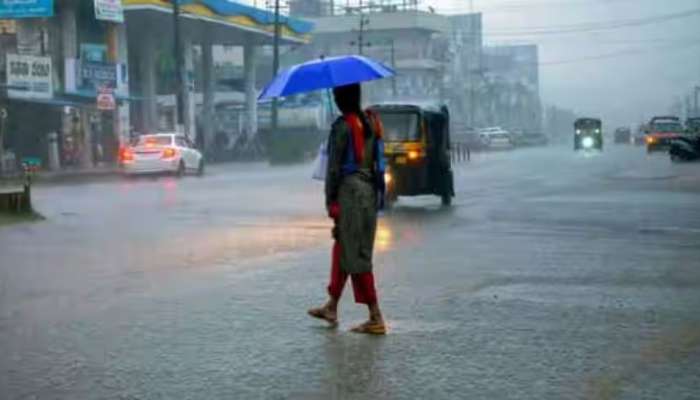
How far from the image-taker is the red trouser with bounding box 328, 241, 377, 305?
7.11 m

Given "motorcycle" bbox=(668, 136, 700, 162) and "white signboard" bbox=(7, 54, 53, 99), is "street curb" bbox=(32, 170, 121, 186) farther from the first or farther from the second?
"motorcycle" bbox=(668, 136, 700, 162)

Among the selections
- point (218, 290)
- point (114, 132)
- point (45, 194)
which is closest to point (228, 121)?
point (114, 132)

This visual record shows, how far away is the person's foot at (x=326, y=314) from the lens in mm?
7395

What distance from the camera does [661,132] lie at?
194ft

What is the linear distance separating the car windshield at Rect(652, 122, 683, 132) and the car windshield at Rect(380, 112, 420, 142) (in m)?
42.7

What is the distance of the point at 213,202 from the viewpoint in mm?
20719

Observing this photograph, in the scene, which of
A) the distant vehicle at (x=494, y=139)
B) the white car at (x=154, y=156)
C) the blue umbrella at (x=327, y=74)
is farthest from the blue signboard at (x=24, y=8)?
the distant vehicle at (x=494, y=139)

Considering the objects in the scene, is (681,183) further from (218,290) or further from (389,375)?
(389,375)

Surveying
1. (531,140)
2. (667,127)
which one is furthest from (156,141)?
(531,140)

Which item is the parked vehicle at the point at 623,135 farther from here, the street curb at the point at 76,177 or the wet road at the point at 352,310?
the wet road at the point at 352,310

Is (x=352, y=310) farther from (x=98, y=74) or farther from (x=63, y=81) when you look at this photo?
(x=98, y=74)

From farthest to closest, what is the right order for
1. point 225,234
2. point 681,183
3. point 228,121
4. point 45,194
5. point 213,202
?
point 228,121 < point 681,183 < point 45,194 < point 213,202 < point 225,234

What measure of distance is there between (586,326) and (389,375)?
2.02 meters

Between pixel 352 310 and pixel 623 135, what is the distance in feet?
345
